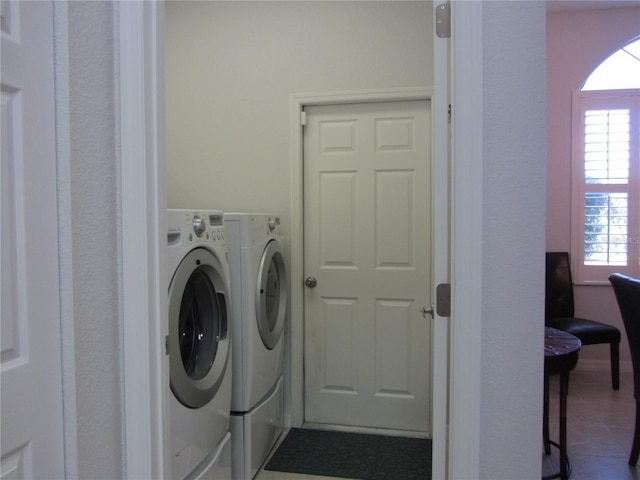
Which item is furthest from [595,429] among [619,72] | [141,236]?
[141,236]

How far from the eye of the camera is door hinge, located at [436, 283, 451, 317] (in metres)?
1.18

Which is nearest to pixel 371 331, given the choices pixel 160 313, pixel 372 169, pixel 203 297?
pixel 372 169

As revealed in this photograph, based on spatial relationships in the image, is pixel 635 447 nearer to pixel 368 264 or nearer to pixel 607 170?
pixel 368 264

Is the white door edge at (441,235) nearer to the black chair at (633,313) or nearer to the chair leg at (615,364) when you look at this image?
the black chair at (633,313)

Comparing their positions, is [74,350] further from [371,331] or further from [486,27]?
[371,331]

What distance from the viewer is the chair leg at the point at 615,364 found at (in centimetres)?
309

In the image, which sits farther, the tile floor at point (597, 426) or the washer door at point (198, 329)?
the tile floor at point (597, 426)

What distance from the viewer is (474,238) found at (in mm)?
1035

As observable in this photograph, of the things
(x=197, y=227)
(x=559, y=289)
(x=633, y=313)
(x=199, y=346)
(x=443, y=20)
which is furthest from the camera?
(x=559, y=289)

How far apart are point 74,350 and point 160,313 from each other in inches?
8.7

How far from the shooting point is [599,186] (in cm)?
356

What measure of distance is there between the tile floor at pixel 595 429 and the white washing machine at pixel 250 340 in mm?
212

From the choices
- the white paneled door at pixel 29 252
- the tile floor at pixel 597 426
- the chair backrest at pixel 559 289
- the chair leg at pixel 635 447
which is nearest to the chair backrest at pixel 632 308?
the chair leg at pixel 635 447

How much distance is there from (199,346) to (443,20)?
1.47 m
